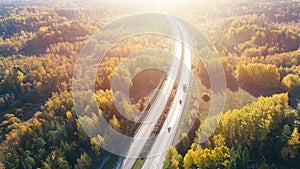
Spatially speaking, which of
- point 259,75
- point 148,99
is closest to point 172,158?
point 148,99

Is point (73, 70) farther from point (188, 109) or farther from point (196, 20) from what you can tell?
point (196, 20)

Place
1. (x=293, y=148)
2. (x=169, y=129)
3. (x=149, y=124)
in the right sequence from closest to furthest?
(x=293, y=148)
(x=169, y=129)
(x=149, y=124)

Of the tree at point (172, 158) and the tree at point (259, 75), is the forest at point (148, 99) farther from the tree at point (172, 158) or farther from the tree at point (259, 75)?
the tree at point (259, 75)

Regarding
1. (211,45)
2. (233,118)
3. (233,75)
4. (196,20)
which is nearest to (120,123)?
(233,118)

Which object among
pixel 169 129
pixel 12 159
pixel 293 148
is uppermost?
pixel 293 148

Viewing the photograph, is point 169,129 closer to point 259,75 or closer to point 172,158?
point 172,158

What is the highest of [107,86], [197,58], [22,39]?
[197,58]

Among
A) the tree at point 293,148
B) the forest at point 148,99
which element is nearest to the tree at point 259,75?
the forest at point 148,99

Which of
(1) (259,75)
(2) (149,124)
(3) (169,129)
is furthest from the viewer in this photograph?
(1) (259,75)
